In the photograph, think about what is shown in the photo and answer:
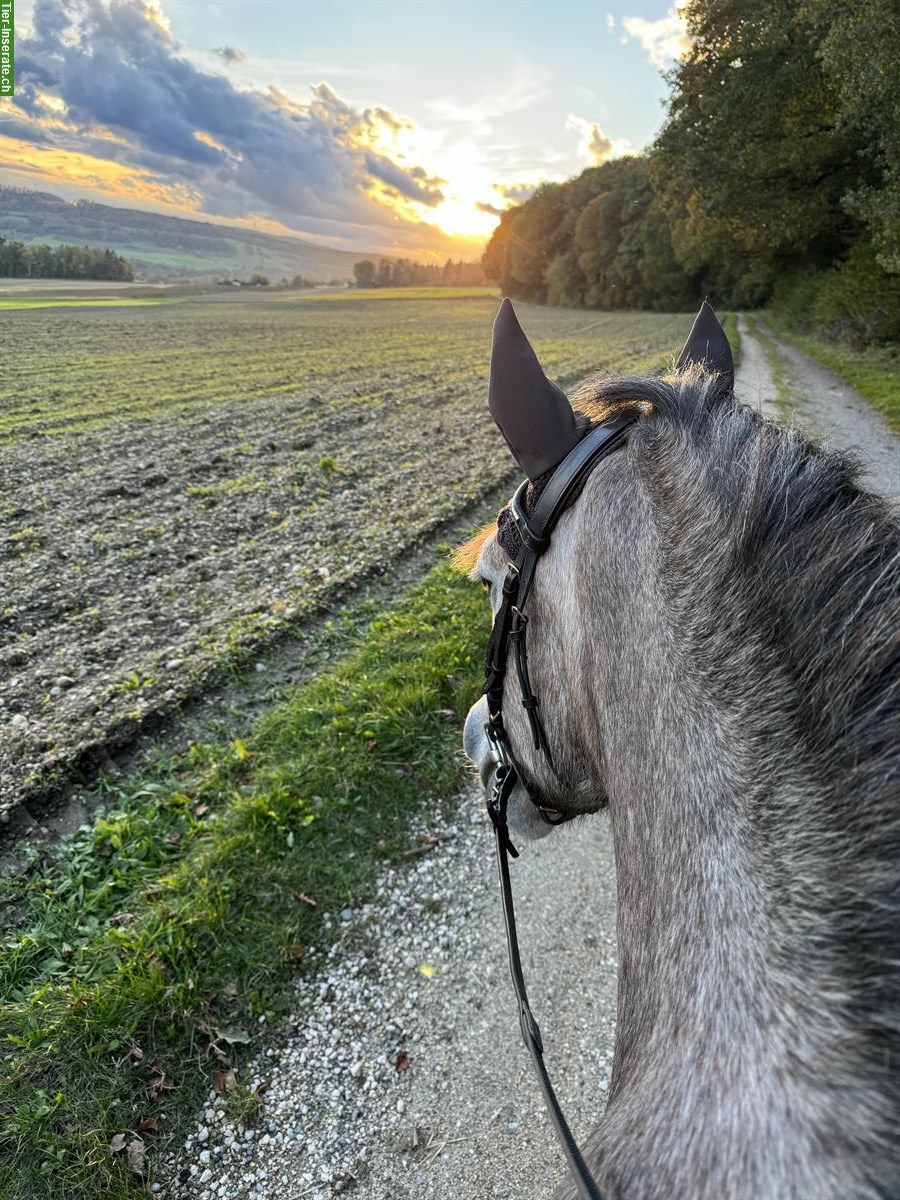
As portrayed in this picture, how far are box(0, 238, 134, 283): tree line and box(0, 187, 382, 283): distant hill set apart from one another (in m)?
2.49

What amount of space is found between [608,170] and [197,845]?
102 meters

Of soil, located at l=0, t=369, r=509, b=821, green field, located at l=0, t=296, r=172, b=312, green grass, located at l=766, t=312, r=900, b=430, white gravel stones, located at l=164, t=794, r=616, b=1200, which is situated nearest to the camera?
white gravel stones, located at l=164, t=794, r=616, b=1200

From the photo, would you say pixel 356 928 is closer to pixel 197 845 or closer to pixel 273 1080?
pixel 273 1080

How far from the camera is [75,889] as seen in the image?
4051 mm

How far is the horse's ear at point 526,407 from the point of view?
1787mm

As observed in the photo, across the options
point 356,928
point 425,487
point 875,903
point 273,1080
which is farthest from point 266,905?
point 425,487

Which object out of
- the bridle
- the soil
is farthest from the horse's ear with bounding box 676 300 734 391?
the soil

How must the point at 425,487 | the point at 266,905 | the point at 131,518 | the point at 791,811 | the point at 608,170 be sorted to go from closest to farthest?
the point at 791,811 < the point at 266,905 < the point at 131,518 < the point at 425,487 < the point at 608,170

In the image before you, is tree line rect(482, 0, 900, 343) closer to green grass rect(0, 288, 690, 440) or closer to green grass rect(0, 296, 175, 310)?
green grass rect(0, 288, 690, 440)

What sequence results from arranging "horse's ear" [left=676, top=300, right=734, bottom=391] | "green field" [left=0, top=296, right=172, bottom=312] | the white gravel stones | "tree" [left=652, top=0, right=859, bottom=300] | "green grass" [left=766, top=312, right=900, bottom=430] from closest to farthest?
"horse's ear" [left=676, top=300, right=734, bottom=391], the white gravel stones, "green grass" [left=766, top=312, right=900, bottom=430], "tree" [left=652, top=0, right=859, bottom=300], "green field" [left=0, top=296, right=172, bottom=312]

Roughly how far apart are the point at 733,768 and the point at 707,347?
73.8 inches

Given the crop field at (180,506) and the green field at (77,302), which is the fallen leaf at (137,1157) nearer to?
the crop field at (180,506)

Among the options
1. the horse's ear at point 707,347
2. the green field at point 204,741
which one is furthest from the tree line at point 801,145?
the horse's ear at point 707,347

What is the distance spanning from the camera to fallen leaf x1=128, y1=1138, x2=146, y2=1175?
270 centimetres
